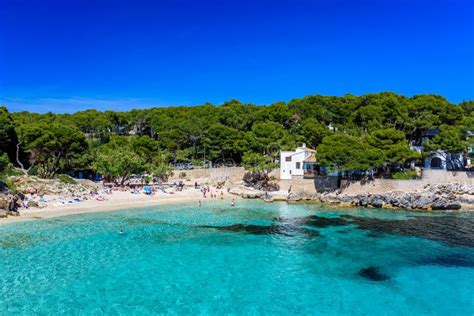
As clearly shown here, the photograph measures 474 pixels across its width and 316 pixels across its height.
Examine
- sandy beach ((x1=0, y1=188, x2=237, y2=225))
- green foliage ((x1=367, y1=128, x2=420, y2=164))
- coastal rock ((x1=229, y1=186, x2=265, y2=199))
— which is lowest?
sandy beach ((x1=0, y1=188, x2=237, y2=225))

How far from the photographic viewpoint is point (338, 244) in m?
24.5

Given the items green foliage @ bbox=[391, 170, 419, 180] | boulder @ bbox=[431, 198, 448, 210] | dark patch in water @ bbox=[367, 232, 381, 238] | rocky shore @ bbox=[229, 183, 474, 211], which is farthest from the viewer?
green foliage @ bbox=[391, 170, 419, 180]

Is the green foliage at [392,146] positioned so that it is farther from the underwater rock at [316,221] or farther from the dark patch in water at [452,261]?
the dark patch in water at [452,261]

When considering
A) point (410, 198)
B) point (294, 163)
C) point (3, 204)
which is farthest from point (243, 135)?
point (3, 204)

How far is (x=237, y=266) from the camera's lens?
1998 centimetres

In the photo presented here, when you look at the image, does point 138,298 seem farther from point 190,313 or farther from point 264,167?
point 264,167

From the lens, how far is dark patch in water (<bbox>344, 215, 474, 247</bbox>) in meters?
25.9

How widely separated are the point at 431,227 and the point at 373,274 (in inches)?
529

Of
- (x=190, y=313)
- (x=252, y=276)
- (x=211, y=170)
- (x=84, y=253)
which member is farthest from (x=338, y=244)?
(x=211, y=170)

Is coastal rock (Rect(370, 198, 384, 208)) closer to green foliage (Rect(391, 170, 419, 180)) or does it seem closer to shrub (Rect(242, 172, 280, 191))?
green foliage (Rect(391, 170, 419, 180))

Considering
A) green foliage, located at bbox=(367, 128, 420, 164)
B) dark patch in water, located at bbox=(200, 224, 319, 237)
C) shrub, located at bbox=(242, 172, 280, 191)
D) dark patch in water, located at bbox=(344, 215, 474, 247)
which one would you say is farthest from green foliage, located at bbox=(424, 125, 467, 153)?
dark patch in water, located at bbox=(200, 224, 319, 237)

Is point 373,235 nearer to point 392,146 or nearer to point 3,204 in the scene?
point 392,146

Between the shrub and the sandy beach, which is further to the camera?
the shrub

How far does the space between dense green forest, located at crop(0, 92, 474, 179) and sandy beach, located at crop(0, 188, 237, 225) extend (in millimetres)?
5834
